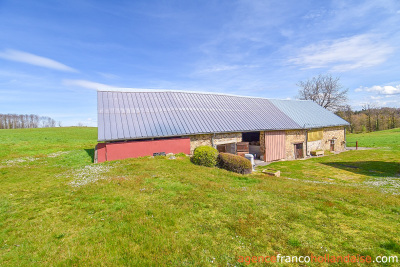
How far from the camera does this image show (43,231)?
5297 millimetres

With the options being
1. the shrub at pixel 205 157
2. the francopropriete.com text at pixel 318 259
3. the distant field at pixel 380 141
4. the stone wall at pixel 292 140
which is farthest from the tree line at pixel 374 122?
the francopropriete.com text at pixel 318 259

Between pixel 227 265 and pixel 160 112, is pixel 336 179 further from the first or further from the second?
pixel 160 112

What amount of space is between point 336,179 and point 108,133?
18512 mm

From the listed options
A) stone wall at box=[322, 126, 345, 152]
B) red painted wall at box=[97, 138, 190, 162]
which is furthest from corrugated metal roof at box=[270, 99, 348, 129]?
red painted wall at box=[97, 138, 190, 162]

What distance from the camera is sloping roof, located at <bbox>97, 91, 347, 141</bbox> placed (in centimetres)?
1677

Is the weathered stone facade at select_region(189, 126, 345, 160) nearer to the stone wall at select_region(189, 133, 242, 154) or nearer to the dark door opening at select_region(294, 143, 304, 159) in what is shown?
the stone wall at select_region(189, 133, 242, 154)

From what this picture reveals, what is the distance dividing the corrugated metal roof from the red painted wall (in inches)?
666

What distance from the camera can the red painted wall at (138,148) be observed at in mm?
15250

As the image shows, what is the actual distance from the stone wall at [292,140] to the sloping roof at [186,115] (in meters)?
0.84

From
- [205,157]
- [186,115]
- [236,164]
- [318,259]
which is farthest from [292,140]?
[318,259]

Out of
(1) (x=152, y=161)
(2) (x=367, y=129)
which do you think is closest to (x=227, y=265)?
(1) (x=152, y=161)

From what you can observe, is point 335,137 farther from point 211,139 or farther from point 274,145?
point 211,139

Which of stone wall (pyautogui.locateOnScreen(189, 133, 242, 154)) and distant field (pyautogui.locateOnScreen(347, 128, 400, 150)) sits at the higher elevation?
stone wall (pyautogui.locateOnScreen(189, 133, 242, 154))

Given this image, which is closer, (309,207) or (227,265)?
(227,265)
